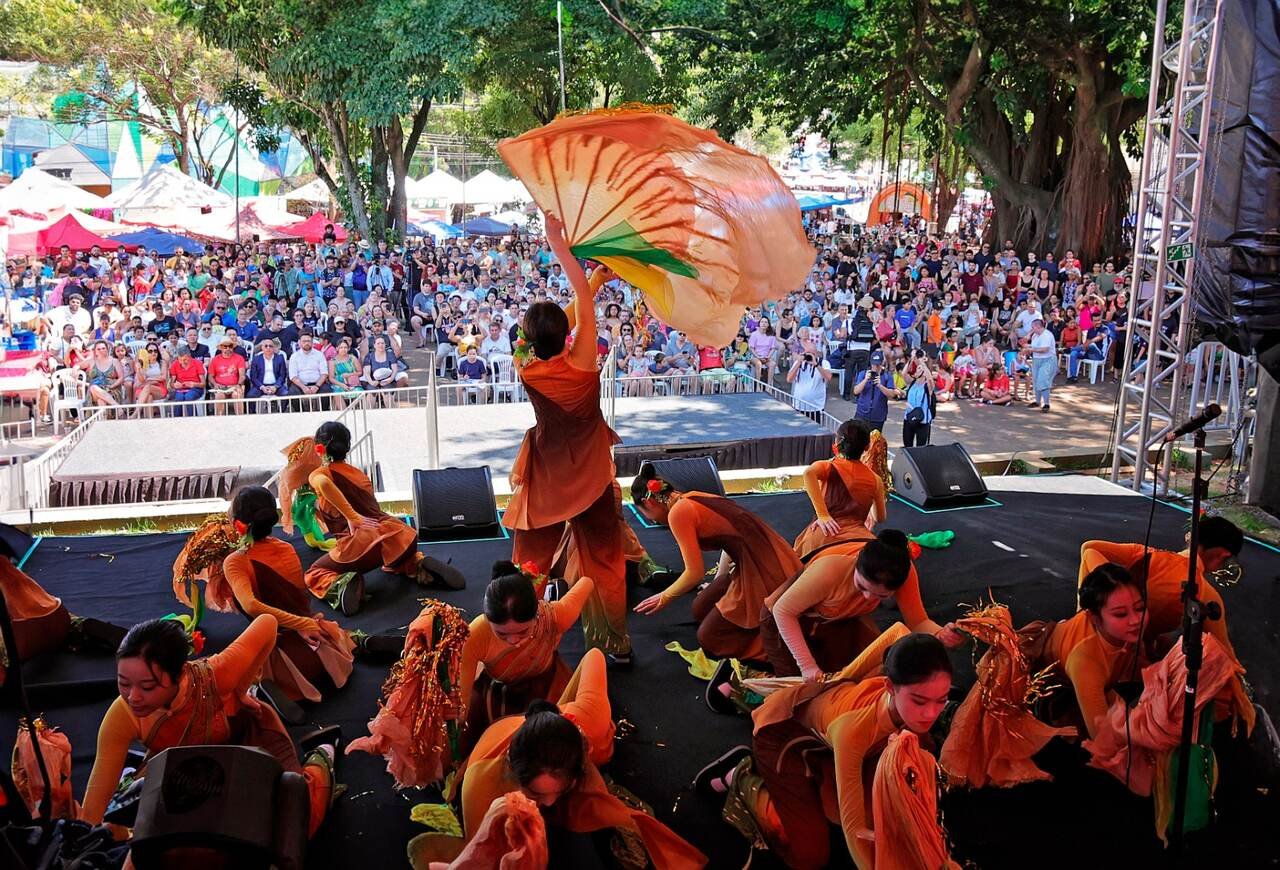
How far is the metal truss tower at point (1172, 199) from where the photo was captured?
22.0ft

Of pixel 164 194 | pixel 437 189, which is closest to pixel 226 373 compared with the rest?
pixel 164 194

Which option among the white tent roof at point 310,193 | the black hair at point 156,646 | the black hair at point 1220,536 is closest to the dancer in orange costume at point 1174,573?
the black hair at point 1220,536

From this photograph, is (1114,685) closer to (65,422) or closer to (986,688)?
(986,688)

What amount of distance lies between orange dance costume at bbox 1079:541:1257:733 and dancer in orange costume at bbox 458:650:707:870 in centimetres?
185

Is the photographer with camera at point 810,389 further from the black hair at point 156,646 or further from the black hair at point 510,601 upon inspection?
the black hair at point 156,646

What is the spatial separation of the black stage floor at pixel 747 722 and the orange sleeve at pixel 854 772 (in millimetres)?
581

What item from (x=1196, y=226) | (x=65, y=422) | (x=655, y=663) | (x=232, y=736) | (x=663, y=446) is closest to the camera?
(x=232, y=736)

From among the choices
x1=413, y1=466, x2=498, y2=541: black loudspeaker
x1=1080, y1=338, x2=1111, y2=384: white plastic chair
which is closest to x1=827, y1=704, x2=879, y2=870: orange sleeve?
x1=413, y1=466, x2=498, y2=541: black loudspeaker

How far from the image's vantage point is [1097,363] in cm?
1355

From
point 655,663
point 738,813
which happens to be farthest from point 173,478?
point 738,813

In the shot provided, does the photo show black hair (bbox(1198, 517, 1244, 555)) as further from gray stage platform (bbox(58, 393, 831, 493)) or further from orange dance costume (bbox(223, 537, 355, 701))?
gray stage platform (bbox(58, 393, 831, 493))

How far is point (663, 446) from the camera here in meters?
8.34

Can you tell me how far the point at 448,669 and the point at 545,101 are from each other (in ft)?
73.5

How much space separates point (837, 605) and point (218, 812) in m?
2.02
